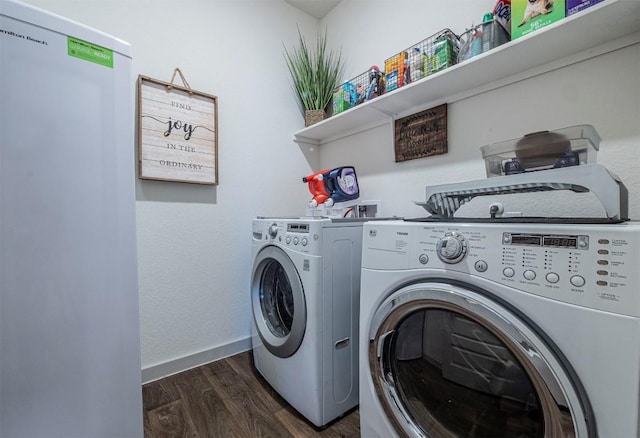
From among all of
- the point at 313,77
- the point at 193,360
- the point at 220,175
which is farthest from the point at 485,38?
the point at 193,360

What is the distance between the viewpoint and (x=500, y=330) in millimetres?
588

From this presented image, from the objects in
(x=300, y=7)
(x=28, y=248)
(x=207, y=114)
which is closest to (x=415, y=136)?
(x=207, y=114)

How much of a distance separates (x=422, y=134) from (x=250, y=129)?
111 cm

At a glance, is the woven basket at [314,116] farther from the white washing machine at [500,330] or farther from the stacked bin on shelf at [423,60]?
the white washing machine at [500,330]

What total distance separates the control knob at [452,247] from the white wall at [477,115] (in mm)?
740

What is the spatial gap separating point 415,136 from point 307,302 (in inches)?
Result: 43.4

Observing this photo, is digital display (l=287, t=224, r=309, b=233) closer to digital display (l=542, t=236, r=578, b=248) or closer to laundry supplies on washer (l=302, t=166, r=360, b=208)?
laundry supplies on washer (l=302, t=166, r=360, b=208)

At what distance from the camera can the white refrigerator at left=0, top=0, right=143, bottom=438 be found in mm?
683

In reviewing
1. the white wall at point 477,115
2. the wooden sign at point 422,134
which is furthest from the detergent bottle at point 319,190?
the wooden sign at point 422,134

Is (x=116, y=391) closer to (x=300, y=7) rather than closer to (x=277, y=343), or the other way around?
(x=277, y=343)

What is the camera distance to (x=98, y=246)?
78cm

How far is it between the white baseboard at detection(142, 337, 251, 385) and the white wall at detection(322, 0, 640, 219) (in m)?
1.31

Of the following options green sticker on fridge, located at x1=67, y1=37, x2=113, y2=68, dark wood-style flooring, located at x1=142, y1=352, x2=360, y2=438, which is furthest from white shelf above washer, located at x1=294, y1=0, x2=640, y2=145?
dark wood-style flooring, located at x1=142, y1=352, x2=360, y2=438

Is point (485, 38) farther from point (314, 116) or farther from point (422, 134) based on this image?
point (314, 116)
